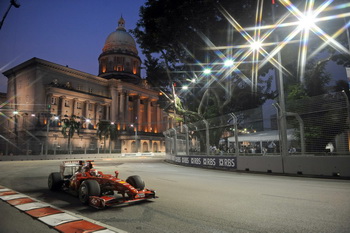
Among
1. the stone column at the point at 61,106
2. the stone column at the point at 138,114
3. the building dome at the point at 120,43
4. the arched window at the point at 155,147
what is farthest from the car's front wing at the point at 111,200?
the building dome at the point at 120,43

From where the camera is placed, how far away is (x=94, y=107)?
7512 centimetres

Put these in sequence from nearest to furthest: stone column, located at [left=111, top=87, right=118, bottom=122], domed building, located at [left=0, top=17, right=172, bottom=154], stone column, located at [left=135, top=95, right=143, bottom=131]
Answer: domed building, located at [left=0, top=17, right=172, bottom=154]
stone column, located at [left=111, top=87, right=118, bottom=122]
stone column, located at [left=135, top=95, right=143, bottom=131]

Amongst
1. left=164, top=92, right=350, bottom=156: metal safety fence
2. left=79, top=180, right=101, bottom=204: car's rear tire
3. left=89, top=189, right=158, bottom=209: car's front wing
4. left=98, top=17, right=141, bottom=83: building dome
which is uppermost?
left=98, top=17, right=141, bottom=83: building dome

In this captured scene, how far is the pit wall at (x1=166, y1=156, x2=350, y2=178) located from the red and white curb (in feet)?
37.0

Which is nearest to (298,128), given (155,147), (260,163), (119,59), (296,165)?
(296,165)

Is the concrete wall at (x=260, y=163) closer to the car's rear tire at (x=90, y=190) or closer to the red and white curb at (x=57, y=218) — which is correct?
the car's rear tire at (x=90, y=190)

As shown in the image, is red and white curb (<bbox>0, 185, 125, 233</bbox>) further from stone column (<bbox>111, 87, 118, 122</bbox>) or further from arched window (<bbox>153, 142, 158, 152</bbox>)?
arched window (<bbox>153, 142, 158, 152</bbox>)

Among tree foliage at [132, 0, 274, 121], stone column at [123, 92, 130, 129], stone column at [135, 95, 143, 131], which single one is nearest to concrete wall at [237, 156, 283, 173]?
tree foliage at [132, 0, 274, 121]

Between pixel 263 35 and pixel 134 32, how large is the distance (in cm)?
1276

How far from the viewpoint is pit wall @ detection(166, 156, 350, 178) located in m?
11.5

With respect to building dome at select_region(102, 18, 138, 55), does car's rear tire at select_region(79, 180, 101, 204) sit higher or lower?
lower

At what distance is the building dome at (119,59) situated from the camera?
91312 mm

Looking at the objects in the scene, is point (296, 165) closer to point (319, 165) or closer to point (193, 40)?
point (319, 165)

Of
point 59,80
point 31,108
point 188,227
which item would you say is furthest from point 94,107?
point 188,227
